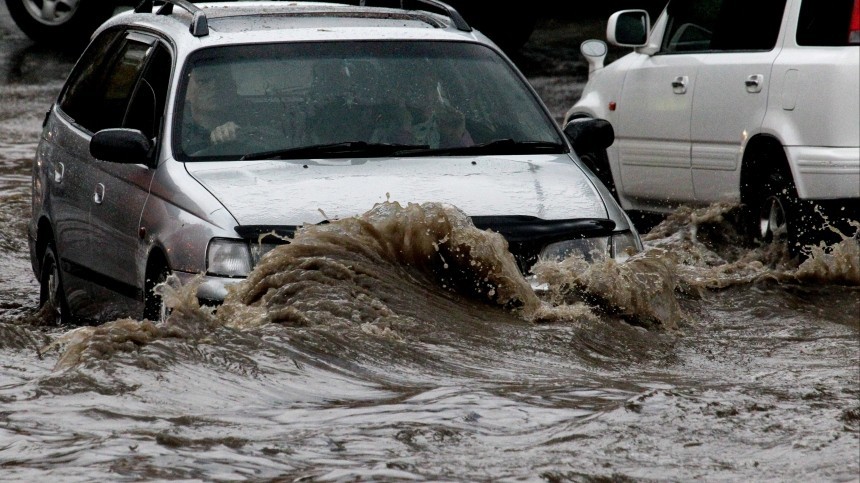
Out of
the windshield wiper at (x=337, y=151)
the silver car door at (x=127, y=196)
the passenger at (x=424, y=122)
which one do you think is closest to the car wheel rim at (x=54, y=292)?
the silver car door at (x=127, y=196)

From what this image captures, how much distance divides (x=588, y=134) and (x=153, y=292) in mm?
2095

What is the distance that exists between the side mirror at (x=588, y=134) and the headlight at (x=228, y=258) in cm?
189

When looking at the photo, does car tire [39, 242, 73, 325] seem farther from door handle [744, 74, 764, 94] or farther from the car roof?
door handle [744, 74, 764, 94]

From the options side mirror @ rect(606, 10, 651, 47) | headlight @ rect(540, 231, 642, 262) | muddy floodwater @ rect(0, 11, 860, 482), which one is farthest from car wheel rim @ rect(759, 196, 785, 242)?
headlight @ rect(540, 231, 642, 262)

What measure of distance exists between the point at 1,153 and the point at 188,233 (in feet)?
25.2

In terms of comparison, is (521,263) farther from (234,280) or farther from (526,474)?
(526,474)

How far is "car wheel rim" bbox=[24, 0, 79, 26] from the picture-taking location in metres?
17.8

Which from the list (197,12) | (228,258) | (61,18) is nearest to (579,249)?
(228,258)

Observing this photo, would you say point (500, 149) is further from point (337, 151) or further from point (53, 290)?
point (53, 290)

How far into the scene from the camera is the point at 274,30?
7.22m

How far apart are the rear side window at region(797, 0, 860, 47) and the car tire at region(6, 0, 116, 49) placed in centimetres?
1074

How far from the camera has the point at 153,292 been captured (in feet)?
20.8

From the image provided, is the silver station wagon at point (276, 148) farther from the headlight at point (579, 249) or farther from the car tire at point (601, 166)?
the car tire at point (601, 166)

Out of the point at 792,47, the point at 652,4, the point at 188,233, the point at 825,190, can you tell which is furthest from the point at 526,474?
the point at 652,4
